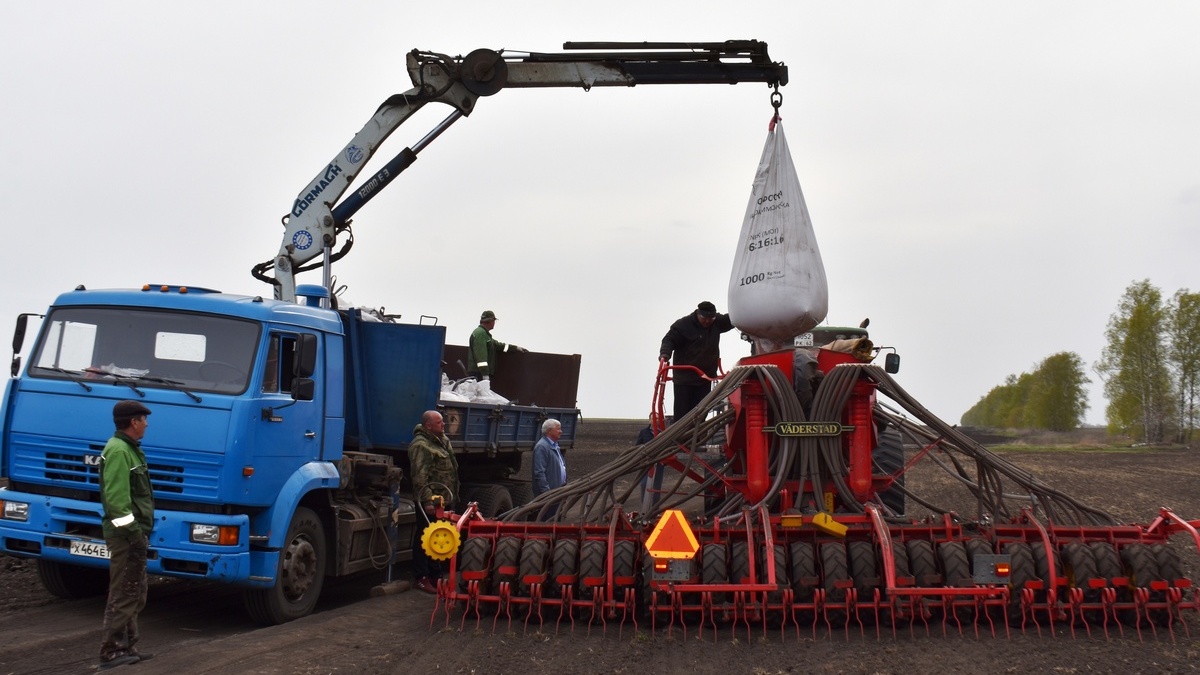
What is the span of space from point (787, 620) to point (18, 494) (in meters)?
5.52

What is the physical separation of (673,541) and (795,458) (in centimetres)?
153

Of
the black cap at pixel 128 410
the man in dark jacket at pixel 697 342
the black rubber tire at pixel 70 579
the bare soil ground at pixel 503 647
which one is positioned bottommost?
the bare soil ground at pixel 503 647

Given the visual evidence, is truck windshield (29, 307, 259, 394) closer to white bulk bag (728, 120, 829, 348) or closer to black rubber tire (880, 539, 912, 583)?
white bulk bag (728, 120, 829, 348)

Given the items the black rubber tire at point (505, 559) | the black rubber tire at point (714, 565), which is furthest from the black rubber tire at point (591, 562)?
the black rubber tire at point (714, 565)

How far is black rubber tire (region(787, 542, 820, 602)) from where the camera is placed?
7.51 m

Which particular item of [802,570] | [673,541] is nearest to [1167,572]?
[802,570]

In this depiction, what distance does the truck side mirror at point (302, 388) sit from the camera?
854cm

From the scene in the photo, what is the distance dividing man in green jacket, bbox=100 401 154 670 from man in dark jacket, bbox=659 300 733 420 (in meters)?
5.06

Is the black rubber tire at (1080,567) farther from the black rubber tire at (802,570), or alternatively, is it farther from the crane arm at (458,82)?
the crane arm at (458,82)

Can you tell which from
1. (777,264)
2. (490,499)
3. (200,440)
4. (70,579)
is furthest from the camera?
(490,499)

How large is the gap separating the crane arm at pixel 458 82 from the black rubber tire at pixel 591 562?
508 centimetres

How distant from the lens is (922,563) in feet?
24.8

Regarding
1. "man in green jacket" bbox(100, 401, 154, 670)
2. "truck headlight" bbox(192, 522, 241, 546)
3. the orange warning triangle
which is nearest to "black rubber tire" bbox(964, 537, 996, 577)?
the orange warning triangle

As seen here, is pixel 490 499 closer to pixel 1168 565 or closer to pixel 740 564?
pixel 740 564
